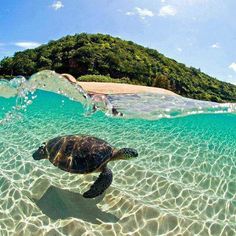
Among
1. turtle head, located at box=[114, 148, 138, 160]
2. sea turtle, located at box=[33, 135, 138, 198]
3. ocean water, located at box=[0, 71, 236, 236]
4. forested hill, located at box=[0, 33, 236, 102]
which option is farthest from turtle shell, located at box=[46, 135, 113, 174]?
forested hill, located at box=[0, 33, 236, 102]

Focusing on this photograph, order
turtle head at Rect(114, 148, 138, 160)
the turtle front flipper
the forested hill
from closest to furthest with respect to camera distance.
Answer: the turtle front flipper → turtle head at Rect(114, 148, 138, 160) → the forested hill

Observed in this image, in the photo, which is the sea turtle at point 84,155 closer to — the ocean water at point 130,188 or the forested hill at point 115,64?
the ocean water at point 130,188

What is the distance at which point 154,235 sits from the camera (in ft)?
18.2

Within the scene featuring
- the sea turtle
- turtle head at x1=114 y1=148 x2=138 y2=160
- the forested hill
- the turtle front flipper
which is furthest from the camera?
the forested hill

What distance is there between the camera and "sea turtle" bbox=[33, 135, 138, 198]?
629 cm

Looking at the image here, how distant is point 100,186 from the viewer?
5.89 meters

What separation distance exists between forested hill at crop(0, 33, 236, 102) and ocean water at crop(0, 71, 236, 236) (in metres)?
21.7

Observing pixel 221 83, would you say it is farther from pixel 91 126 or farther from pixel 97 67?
pixel 91 126

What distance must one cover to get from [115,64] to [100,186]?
103ft

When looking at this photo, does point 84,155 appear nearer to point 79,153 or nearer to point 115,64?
point 79,153

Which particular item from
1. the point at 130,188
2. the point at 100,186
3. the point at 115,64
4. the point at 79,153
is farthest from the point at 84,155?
the point at 115,64

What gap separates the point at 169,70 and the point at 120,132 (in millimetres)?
30518

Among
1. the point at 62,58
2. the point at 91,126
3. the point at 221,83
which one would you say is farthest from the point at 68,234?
the point at 221,83

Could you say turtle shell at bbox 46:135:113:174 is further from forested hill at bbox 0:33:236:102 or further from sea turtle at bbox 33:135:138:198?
forested hill at bbox 0:33:236:102
